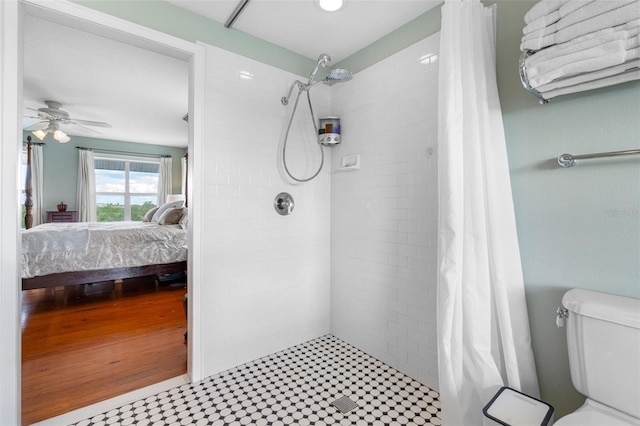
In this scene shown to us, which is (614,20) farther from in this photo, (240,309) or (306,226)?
(240,309)

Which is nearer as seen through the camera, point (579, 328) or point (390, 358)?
point (579, 328)

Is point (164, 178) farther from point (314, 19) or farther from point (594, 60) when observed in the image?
point (594, 60)

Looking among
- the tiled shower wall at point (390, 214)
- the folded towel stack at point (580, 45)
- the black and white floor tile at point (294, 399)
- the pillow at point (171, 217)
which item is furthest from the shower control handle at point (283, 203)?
the pillow at point (171, 217)

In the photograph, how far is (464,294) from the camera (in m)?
1.38

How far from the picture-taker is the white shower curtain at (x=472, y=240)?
1.36 metres

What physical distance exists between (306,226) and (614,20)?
1.96 metres

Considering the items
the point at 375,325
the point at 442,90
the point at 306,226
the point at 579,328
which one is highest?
the point at 442,90

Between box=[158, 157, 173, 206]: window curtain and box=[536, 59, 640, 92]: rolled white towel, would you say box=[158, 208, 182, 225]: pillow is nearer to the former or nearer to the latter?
box=[158, 157, 173, 206]: window curtain

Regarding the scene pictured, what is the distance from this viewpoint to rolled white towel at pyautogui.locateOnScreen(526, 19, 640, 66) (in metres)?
0.97

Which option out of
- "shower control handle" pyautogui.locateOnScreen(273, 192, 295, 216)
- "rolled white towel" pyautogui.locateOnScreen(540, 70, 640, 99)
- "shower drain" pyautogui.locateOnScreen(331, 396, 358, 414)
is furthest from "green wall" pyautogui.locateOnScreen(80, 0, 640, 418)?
"shower control handle" pyautogui.locateOnScreen(273, 192, 295, 216)

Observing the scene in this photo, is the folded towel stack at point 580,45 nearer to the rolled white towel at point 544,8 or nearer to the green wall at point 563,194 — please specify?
the rolled white towel at point 544,8

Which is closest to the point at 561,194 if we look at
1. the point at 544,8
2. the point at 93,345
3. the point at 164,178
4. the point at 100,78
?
the point at 544,8

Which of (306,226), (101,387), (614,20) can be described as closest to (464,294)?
(614,20)

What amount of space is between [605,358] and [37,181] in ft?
25.5
